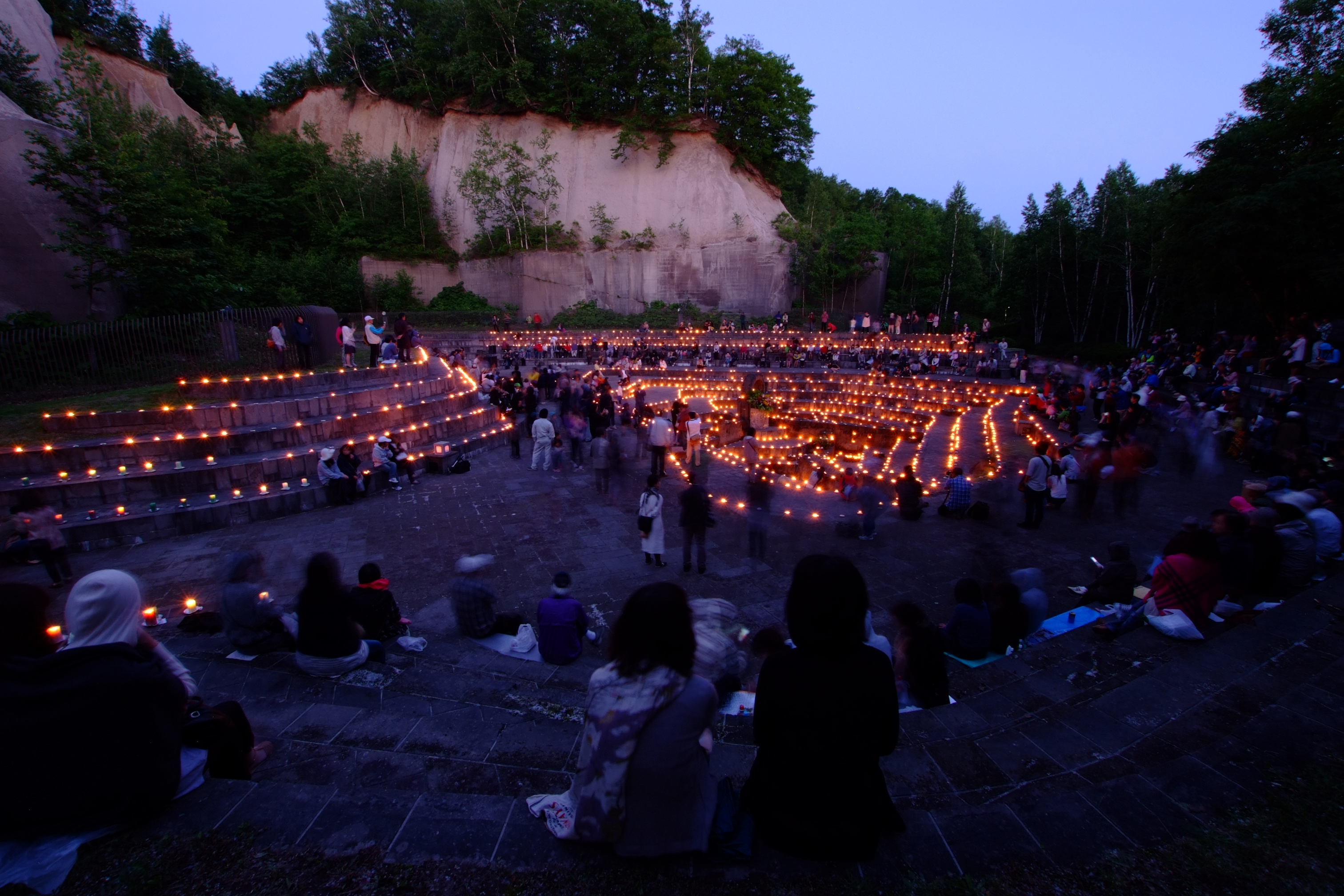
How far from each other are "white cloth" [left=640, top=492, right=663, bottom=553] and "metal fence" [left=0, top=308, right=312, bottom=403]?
1141 cm

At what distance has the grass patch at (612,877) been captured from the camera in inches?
73.2

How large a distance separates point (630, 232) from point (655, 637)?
3671 centimetres

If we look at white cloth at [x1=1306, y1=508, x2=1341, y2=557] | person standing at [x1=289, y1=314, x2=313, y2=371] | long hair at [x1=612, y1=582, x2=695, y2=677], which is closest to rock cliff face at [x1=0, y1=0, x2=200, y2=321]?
person standing at [x1=289, y1=314, x2=313, y2=371]

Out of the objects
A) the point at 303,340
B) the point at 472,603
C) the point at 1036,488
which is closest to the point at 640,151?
the point at 303,340

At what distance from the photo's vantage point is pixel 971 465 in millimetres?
11992

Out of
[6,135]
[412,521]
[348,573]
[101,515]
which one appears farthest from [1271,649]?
[6,135]

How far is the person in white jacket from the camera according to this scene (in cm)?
1112

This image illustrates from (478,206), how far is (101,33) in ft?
69.7

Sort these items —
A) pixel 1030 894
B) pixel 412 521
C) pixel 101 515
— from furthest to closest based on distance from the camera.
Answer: pixel 412 521 → pixel 101 515 → pixel 1030 894

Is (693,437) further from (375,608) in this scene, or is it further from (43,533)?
(43,533)

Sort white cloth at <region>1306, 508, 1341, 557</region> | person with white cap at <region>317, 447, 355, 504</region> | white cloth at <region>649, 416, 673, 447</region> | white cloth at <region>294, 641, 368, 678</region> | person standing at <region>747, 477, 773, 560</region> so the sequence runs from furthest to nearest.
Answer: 1. white cloth at <region>649, 416, 673, 447</region>
2. person with white cap at <region>317, 447, 355, 504</region>
3. person standing at <region>747, 477, 773, 560</region>
4. white cloth at <region>1306, 508, 1341, 557</region>
5. white cloth at <region>294, 641, 368, 678</region>

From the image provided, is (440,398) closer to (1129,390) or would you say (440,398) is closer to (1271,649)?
(1271,649)

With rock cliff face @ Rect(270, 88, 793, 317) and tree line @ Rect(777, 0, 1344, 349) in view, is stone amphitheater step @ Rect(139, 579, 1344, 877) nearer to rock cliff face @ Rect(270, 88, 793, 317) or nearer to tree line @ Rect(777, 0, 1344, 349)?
tree line @ Rect(777, 0, 1344, 349)

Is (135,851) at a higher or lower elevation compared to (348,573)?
higher
